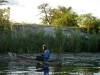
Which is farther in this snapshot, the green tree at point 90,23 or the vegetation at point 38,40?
the green tree at point 90,23

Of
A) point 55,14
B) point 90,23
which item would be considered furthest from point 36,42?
point 55,14

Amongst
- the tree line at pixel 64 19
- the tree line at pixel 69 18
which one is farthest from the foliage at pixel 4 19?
the tree line at pixel 69 18

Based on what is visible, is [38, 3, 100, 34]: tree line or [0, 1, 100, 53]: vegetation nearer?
[0, 1, 100, 53]: vegetation

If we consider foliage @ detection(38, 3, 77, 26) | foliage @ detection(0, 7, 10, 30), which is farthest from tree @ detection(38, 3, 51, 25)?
foliage @ detection(0, 7, 10, 30)

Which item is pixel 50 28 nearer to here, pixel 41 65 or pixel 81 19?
pixel 81 19

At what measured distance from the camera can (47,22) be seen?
6975 cm

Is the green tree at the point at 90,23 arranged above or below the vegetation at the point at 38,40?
above

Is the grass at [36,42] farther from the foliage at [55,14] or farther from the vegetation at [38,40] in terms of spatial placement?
the foliage at [55,14]

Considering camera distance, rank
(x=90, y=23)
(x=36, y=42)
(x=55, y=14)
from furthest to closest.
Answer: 1. (x=55, y=14)
2. (x=90, y=23)
3. (x=36, y=42)

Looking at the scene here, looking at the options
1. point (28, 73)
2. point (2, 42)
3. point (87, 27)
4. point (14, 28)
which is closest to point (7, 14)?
point (14, 28)

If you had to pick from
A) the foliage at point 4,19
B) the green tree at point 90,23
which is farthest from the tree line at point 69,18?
the foliage at point 4,19

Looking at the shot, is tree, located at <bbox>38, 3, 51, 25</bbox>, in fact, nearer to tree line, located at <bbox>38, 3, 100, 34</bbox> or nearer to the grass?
tree line, located at <bbox>38, 3, 100, 34</bbox>

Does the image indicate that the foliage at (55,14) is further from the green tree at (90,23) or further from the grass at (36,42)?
the grass at (36,42)

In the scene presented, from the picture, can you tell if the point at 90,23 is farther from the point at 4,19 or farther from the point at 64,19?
the point at 4,19
